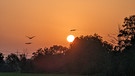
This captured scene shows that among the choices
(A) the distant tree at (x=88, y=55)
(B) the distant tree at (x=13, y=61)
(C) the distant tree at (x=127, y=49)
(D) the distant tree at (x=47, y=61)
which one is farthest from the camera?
(B) the distant tree at (x=13, y=61)

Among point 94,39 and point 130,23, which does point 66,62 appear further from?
point 130,23

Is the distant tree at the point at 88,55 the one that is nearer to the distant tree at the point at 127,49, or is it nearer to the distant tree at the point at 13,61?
the distant tree at the point at 127,49

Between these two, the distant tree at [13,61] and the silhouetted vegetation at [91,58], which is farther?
the distant tree at [13,61]

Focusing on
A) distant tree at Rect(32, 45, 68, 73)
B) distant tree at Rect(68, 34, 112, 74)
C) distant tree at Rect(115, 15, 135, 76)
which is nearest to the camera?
distant tree at Rect(115, 15, 135, 76)

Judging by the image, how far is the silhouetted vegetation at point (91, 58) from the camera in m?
81.1

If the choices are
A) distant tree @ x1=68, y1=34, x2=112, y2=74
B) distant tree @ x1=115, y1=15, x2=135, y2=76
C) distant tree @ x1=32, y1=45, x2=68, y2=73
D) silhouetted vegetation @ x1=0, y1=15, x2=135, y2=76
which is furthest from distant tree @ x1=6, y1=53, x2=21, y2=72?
distant tree @ x1=115, y1=15, x2=135, y2=76

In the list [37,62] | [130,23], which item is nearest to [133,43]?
[130,23]

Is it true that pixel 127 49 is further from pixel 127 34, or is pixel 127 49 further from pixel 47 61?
pixel 47 61

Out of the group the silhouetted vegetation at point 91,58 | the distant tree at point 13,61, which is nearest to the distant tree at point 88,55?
the silhouetted vegetation at point 91,58

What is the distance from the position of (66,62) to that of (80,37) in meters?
11.9

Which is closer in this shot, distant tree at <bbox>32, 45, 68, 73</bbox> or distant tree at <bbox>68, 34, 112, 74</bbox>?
distant tree at <bbox>68, 34, 112, 74</bbox>

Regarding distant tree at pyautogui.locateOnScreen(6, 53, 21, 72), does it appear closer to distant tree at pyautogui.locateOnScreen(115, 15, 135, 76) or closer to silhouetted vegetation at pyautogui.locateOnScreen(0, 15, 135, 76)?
silhouetted vegetation at pyautogui.locateOnScreen(0, 15, 135, 76)

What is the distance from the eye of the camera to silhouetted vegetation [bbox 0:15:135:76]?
3194 inches

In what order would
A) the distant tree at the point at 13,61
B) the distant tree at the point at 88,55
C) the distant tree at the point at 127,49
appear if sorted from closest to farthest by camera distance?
the distant tree at the point at 127,49 → the distant tree at the point at 88,55 → the distant tree at the point at 13,61
